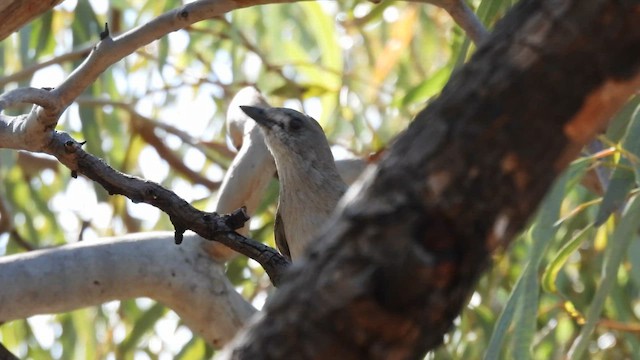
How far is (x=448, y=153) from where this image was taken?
92 centimetres

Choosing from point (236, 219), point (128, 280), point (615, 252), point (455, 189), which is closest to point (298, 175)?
point (128, 280)

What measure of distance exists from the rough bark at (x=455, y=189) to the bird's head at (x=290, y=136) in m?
1.86

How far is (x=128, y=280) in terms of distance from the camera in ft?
8.84

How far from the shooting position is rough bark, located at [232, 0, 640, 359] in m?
0.88

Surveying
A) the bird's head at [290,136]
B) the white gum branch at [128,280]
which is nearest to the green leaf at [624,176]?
the bird's head at [290,136]

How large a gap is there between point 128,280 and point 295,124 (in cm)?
59

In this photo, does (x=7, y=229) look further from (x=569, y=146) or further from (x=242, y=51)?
(x=569, y=146)

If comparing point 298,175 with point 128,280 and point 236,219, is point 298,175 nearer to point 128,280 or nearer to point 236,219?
point 128,280

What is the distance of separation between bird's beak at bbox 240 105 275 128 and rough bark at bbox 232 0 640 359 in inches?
72.3

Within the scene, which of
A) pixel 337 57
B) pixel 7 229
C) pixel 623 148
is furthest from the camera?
pixel 337 57

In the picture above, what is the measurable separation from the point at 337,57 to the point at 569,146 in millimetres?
2942

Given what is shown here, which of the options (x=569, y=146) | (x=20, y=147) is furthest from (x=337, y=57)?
(x=569, y=146)

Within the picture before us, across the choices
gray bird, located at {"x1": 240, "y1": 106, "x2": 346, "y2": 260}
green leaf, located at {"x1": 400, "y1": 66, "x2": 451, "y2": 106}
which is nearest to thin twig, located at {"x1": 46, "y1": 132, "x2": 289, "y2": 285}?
gray bird, located at {"x1": 240, "y1": 106, "x2": 346, "y2": 260}

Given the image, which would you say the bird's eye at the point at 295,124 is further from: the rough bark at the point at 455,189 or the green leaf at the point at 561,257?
the rough bark at the point at 455,189
